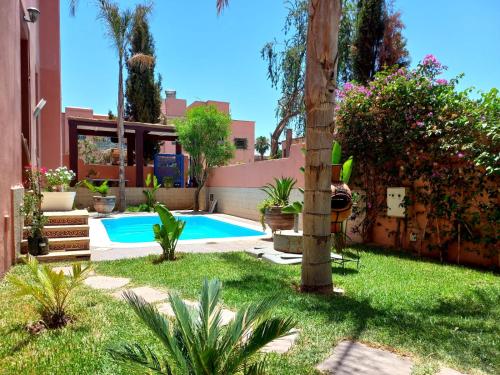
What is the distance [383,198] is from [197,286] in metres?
5.80

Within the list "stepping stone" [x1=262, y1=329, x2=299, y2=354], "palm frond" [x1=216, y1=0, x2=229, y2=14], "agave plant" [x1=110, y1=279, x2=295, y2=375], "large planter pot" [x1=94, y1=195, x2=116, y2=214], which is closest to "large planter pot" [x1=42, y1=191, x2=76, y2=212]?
"palm frond" [x1=216, y1=0, x2=229, y2=14]

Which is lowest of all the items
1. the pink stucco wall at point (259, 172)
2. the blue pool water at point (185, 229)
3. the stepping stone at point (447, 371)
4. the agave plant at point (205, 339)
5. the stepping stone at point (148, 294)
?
the blue pool water at point (185, 229)

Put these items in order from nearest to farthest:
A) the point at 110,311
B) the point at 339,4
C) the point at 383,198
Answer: the point at 110,311
the point at 339,4
the point at 383,198

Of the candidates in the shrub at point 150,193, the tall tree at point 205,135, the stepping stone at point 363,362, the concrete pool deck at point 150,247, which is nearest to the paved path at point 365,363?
the stepping stone at point 363,362

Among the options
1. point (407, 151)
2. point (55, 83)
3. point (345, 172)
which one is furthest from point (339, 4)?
point (55, 83)

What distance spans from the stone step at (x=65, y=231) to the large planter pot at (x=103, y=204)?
973 cm

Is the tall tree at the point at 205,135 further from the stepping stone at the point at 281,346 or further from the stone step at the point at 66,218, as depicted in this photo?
the stepping stone at the point at 281,346

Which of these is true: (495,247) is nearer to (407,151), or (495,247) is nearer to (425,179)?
(425,179)

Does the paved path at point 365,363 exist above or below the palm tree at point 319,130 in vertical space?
below

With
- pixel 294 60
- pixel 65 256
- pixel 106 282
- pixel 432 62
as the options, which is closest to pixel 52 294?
pixel 106 282

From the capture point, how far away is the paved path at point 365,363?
266 cm

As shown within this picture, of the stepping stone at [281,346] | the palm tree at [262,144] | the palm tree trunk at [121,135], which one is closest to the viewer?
the stepping stone at [281,346]

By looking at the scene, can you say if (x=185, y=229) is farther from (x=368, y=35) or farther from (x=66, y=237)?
(x=368, y=35)

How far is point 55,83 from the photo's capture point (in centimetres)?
1440
